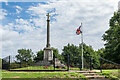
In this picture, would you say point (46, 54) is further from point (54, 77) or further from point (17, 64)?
point (54, 77)

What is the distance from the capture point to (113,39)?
75.7 feet

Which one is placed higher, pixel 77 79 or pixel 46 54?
pixel 46 54

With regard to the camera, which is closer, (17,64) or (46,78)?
(46,78)

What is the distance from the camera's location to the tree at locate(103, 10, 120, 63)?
22062 mm

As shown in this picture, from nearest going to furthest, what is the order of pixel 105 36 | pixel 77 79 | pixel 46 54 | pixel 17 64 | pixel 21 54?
pixel 77 79
pixel 17 64
pixel 46 54
pixel 105 36
pixel 21 54

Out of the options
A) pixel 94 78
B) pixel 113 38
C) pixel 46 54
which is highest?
pixel 113 38

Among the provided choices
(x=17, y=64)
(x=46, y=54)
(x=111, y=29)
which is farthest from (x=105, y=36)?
(x=17, y=64)

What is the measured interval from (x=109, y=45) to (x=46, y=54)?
11862 mm

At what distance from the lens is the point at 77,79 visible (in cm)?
815

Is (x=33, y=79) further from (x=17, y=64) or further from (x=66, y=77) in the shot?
(x=17, y=64)

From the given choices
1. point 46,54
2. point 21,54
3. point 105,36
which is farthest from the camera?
point 21,54

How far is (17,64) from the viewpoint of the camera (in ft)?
45.0

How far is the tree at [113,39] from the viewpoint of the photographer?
72.4 ft

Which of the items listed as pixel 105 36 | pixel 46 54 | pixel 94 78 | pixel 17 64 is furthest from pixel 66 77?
pixel 105 36
